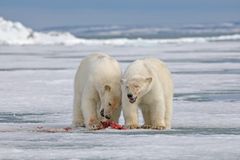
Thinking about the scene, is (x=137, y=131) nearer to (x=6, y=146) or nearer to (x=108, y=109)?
(x=108, y=109)

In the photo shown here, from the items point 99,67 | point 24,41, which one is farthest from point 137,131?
point 24,41

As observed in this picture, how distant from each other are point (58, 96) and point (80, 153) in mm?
4971

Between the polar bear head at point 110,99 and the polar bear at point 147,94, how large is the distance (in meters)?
0.13

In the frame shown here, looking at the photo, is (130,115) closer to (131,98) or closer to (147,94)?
(147,94)

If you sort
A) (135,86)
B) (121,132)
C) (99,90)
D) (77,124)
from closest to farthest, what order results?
(135,86)
(121,132)
(99,90)
(77,124)

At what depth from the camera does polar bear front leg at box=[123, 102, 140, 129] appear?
638 centimetres

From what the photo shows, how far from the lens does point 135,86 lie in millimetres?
6215

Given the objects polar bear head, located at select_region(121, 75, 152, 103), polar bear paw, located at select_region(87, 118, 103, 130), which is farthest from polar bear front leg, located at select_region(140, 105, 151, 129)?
polar bear paw, located at select_region(87, 118, 103, 130)

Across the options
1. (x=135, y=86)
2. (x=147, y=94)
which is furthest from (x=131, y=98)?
(x=147, y=94)

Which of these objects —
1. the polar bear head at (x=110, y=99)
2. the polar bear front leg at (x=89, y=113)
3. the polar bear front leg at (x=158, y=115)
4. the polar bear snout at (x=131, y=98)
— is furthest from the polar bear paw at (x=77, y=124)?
the polar bear snout at (x=131, y=98)

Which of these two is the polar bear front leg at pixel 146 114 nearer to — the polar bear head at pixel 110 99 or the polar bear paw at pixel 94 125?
the polar bear head at pixel 110 99

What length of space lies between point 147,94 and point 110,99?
339mm

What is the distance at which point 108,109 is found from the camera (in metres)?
6.45

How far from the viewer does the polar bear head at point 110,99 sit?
6.43m
